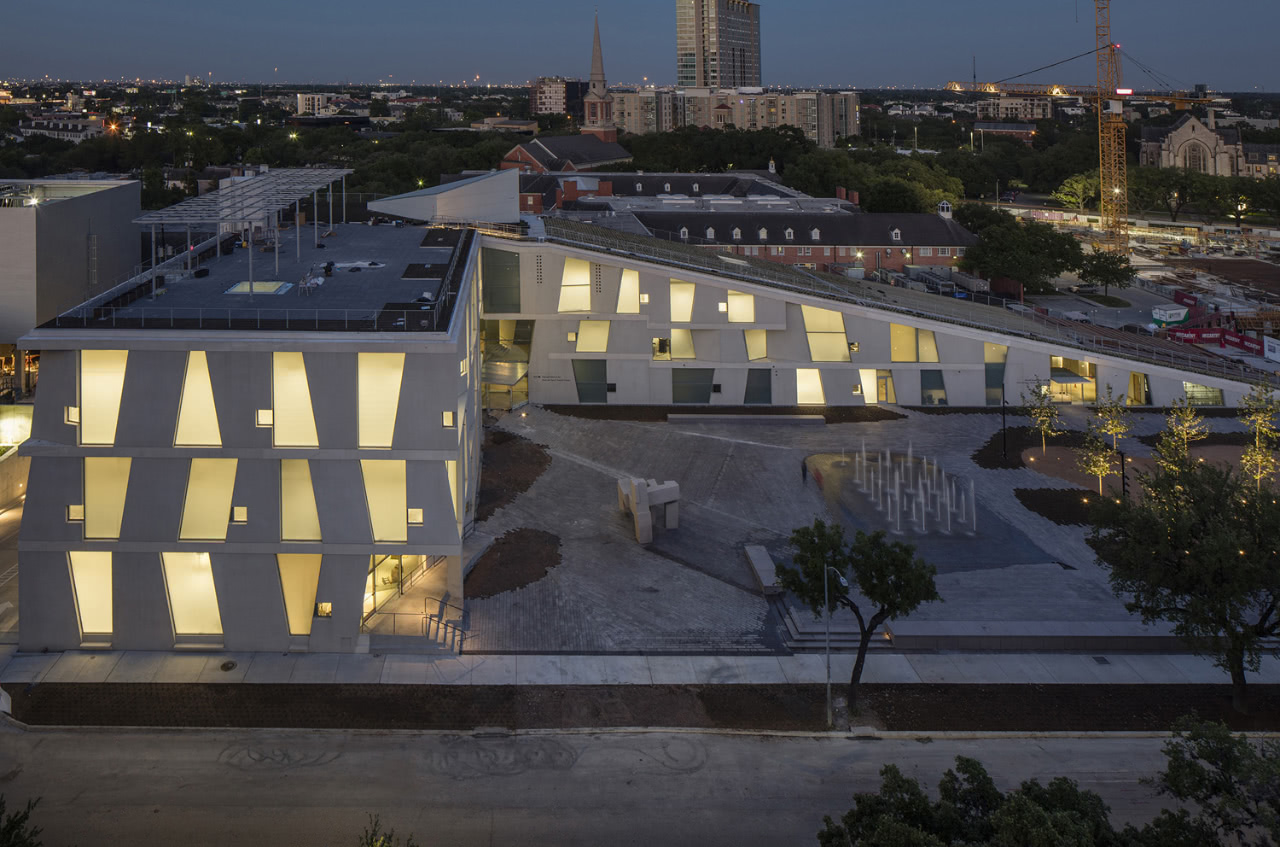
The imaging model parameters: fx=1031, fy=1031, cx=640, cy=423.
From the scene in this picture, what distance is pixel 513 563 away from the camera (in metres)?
32.7

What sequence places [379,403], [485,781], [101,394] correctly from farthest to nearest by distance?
1. [379,403]
2. [101,394]
3. [485,781]

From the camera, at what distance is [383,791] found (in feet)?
70.5

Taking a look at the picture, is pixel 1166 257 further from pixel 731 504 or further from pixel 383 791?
pixel 383 791

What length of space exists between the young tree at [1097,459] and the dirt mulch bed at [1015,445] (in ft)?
9.87

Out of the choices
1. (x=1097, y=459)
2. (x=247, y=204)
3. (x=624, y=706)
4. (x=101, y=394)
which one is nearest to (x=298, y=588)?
(x=101, y=394)

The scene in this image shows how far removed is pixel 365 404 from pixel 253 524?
4.29 metres

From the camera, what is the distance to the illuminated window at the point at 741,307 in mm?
51844

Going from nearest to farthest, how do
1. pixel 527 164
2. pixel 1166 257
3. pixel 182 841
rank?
pixel 182 841 < pixel 1166 257 < pixel 527 164

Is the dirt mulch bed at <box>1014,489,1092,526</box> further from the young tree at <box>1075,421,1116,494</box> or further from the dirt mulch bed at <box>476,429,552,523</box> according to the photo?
the dirt mulch bed at <box>476,429,552,523</box>

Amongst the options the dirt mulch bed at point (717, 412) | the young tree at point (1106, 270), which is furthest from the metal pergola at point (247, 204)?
the young tree at point (1106, 270)

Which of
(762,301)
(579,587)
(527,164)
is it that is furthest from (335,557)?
(527,164)

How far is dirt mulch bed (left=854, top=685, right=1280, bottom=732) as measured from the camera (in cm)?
2417

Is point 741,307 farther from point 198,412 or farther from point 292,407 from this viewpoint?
point 198,412

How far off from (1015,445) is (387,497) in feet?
97.2
